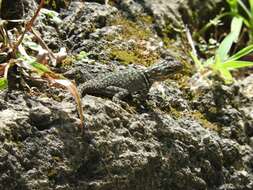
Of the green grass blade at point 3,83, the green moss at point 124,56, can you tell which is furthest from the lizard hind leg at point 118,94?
the green grass blade at point 3,83

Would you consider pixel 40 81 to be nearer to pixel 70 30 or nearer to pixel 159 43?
pixel 70 30

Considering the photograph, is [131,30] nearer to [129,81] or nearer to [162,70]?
[162,70]

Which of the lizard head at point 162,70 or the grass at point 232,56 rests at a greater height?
the lizard head at point 162,70

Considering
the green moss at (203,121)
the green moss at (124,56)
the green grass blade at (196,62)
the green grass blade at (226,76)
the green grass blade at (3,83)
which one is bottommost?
the green moss at (203,121)

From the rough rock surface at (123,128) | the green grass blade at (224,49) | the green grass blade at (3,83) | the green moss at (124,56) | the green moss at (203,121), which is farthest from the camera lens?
the green grass blade at (224,49)

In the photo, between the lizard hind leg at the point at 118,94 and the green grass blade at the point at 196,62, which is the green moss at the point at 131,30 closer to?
the green grass blade at the point at 196,62

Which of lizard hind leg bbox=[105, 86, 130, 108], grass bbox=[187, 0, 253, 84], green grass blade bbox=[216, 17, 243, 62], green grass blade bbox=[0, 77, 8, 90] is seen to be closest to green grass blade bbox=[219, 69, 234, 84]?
grass bbox=[187, 0, 253, 84]

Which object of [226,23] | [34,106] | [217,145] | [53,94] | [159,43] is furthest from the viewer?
[226,23]

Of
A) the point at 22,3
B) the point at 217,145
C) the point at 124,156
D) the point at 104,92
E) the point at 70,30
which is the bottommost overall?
the point at 217,145

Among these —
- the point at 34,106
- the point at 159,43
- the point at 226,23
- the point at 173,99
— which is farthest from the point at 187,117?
the point at 226,23
